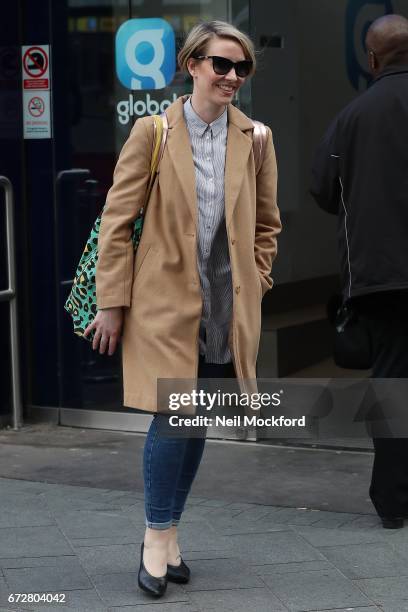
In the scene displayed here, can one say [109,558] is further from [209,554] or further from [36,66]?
[36,66]

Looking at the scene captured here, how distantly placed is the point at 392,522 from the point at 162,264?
1.53 meters

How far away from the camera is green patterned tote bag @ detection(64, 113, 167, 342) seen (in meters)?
4.19

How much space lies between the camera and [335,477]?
19.5 ft

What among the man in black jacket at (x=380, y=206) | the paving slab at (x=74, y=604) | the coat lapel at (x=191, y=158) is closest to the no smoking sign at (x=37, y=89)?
the man in black jacket at (x=380, y=206)

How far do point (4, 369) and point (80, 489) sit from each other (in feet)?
4.93

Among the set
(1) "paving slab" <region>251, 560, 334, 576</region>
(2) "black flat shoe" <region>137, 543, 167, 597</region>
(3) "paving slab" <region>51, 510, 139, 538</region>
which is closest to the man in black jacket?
(1) "paving slab" <region>251, 560, 334, 576</region>

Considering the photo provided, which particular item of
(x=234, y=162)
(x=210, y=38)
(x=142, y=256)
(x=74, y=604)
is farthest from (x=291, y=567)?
(x=210, y=38)

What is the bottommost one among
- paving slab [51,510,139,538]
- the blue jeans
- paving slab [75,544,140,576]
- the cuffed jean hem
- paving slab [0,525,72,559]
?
paving slab [51,510,139,538]

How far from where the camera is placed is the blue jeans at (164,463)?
4.16 metres

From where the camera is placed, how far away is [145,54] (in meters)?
6.66

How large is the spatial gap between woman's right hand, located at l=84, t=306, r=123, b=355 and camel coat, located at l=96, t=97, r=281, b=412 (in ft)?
0.11

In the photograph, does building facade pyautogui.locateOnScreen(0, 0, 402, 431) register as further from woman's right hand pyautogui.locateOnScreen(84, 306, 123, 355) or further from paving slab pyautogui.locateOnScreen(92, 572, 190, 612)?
woman's right hand pyautogui.locateOnScreen(84, 306, 123, 355)

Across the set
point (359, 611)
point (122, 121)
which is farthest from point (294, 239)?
point (359, 611)

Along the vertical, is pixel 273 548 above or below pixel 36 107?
below
